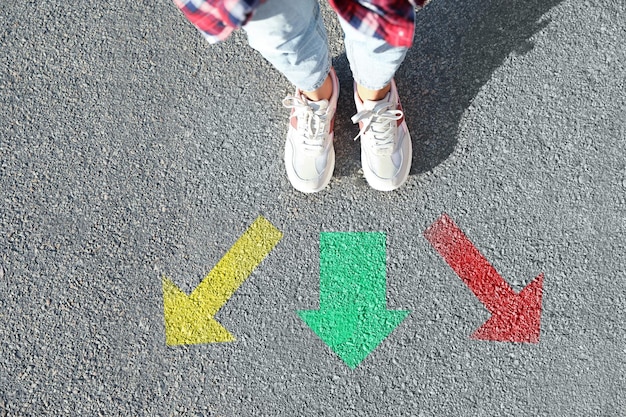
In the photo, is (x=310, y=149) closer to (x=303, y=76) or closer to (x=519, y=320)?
(x=303, y=76)

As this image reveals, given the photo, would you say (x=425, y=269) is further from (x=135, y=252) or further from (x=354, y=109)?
(x=135, y=252)

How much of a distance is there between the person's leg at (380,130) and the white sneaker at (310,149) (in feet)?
0.31

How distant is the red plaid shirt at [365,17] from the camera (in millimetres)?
1080

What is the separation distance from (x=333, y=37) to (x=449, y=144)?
543mm

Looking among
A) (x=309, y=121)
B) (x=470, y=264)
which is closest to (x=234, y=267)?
(x=309, y=121)

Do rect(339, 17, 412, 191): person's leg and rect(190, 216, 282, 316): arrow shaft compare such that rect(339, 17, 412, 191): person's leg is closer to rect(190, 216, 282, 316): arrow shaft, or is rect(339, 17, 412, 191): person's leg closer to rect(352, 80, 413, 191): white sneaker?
rect(352, 80, 413, 191): white sneaker

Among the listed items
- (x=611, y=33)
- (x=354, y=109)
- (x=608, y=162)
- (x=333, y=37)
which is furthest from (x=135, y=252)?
(x=611, y=33)

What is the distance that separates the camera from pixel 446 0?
1.87 meters

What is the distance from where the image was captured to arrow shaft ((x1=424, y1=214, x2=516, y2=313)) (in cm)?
177

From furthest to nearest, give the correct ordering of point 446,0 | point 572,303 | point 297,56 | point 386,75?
1. point 446,0
2. point 572,303
3. point 386,75
4. point 297,56

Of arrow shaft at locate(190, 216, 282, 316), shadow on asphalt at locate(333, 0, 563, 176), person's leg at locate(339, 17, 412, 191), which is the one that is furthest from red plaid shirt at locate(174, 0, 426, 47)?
arrow shaft at locate(190, 216, 282, 316)

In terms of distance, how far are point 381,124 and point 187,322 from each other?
0.90 meters

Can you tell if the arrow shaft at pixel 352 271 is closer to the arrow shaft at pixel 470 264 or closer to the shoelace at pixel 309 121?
the arrow shaft at pixel 470 264

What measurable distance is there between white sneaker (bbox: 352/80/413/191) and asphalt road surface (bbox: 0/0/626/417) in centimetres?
8
